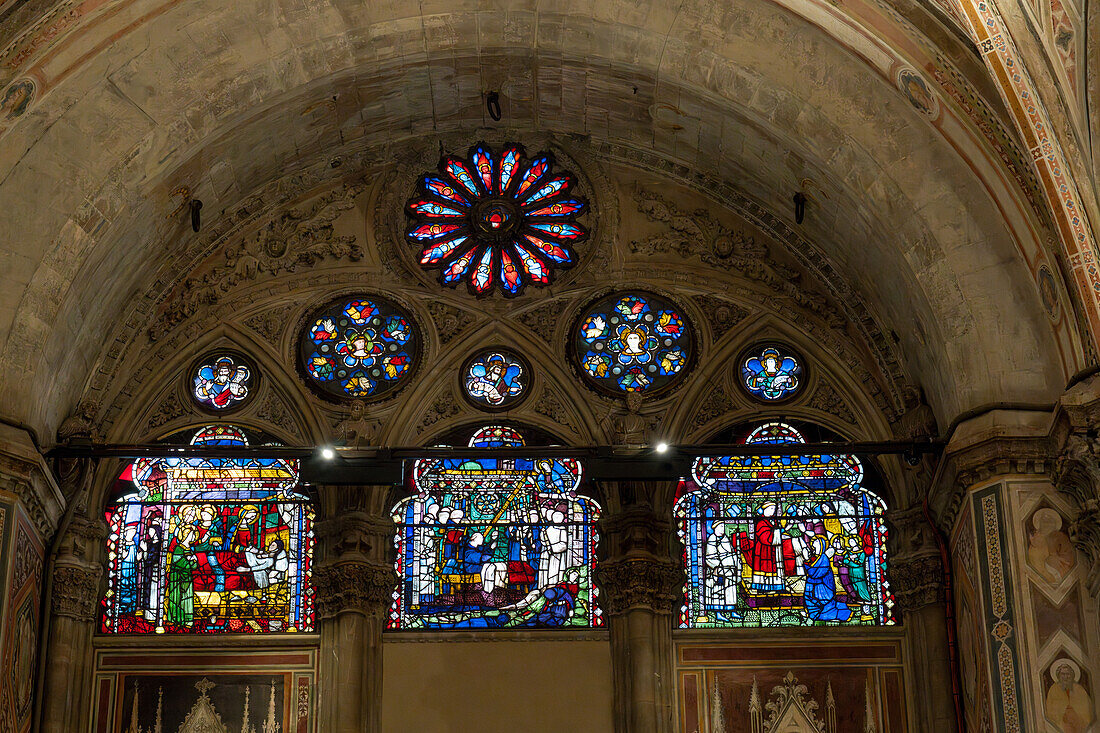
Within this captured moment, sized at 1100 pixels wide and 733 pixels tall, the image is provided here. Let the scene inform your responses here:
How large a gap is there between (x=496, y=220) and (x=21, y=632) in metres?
7.70

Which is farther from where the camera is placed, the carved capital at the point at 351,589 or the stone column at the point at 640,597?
the carved capital at the point at 351,589

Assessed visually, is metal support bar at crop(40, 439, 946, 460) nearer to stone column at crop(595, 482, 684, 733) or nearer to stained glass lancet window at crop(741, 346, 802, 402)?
stone column at crop(595, 482, 684, 733)

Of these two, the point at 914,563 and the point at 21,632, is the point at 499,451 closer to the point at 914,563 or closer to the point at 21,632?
the point at 914,563

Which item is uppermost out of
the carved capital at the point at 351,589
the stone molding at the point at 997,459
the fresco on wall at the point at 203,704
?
the stone molding at the point at 997,459

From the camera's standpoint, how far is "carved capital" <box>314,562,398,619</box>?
1992 centimetres

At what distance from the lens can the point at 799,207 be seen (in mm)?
20578

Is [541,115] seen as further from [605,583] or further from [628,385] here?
[605,583]

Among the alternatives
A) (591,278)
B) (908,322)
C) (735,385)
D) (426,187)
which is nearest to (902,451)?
(908,322)

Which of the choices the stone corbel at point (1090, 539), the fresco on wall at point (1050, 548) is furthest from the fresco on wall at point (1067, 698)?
the fresco on wall at point (1050, 548)

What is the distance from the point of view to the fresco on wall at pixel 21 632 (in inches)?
695

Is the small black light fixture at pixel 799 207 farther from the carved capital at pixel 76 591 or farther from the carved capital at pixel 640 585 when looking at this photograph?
the carved capital at pixel 76 591

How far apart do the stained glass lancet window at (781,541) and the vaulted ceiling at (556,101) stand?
1855 millimetres

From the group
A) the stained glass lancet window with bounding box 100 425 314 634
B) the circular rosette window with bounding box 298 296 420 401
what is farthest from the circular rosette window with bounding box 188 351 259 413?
the circular rosette window with bounding box 298 296 420 401

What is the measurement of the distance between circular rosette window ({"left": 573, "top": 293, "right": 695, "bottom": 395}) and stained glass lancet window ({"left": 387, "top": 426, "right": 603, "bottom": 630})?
123 cm
